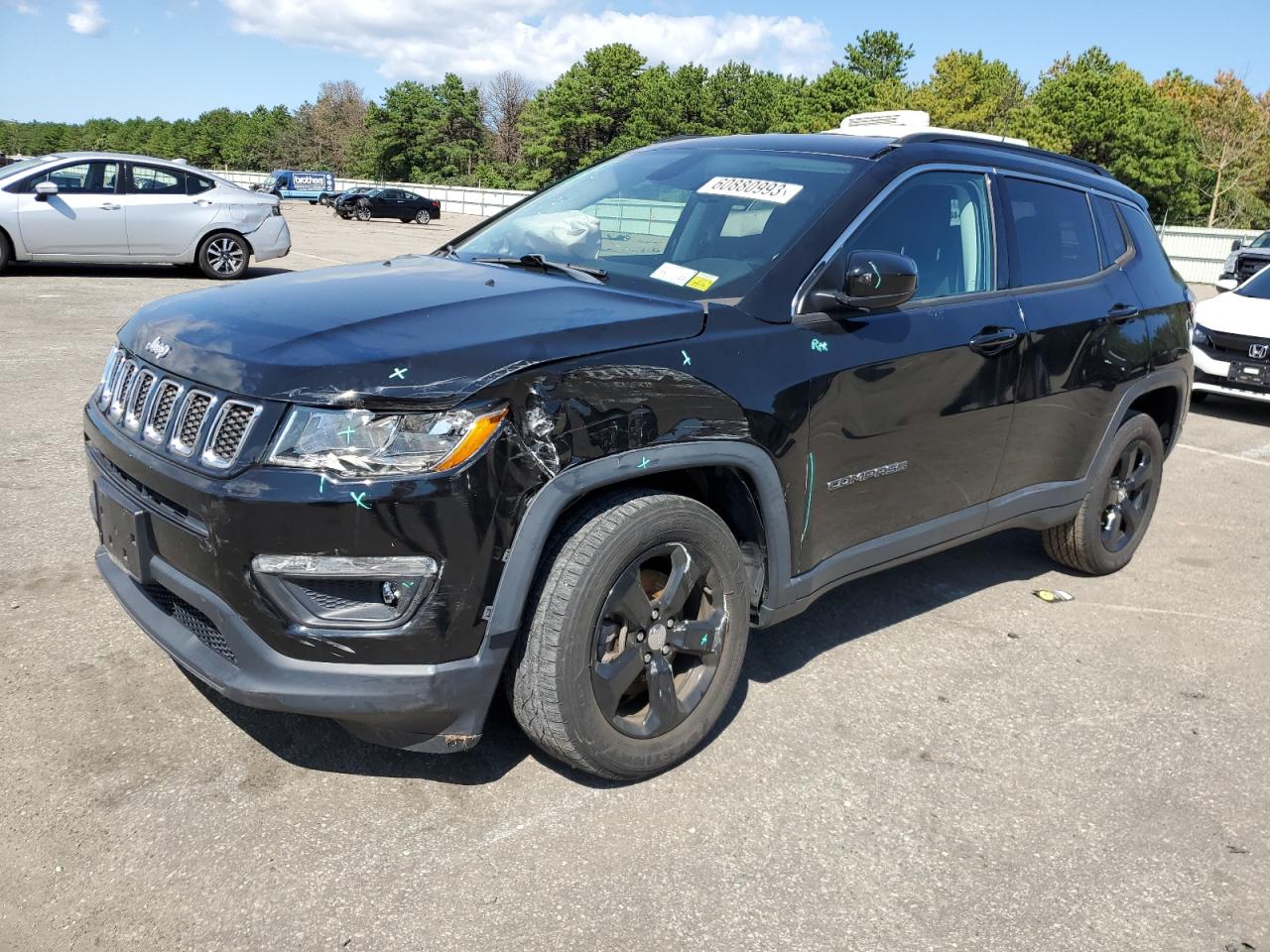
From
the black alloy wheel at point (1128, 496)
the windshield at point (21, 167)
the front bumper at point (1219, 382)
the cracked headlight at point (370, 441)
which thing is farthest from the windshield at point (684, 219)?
the windshield at point (21, 167)

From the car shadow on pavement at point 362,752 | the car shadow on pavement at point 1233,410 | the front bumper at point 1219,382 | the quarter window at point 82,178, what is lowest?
the car shadow on pavement at point 1233,410

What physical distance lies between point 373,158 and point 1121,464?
89.9 m

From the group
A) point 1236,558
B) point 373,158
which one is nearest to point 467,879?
point 1236,558

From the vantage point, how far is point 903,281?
330 cm

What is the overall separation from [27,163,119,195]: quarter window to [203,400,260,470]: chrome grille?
40.5 feet

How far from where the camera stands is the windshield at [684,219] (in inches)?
136

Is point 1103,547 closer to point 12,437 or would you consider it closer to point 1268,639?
point 1268,639

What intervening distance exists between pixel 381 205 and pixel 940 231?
41258 millimetres

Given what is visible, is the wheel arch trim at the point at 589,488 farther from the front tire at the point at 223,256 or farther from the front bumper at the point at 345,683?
the front tire at the point at 223,256

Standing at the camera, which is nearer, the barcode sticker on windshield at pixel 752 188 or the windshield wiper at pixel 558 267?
the windshield wiper at pixel 558 267

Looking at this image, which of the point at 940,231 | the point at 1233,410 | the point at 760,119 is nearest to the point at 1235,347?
the point at 1233,410

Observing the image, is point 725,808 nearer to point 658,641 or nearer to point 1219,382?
point 658,641

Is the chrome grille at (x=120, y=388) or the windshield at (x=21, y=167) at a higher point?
the windshield at (x=21, y=167)

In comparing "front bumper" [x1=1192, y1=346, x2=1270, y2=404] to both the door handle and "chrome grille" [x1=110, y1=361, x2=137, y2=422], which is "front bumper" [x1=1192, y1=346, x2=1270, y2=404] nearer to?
the door handle
